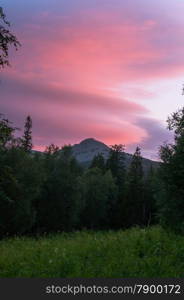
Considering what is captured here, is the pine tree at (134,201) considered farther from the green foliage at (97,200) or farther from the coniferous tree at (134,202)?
the green foliage at (97,200)

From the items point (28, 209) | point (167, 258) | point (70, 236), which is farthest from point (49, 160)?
point (167, 258)

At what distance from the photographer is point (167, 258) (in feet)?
41.7

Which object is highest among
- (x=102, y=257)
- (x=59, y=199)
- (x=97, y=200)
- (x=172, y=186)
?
(x=172, y=186)

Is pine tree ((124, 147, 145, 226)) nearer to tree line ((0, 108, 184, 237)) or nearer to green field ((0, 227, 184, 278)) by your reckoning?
tree line ((0, 108, 184, 237))

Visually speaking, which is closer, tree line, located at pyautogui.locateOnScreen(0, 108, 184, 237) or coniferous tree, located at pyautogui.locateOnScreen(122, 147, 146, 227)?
tree line, located at pyautogui.locateOnScreen(0, 108, 184, 237)

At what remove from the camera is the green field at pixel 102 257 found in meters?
11.2

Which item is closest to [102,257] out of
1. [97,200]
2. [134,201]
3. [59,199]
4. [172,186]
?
[172,186]

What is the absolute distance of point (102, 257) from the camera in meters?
12.7

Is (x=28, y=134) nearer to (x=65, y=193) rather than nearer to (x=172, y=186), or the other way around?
(x=65, y=193)

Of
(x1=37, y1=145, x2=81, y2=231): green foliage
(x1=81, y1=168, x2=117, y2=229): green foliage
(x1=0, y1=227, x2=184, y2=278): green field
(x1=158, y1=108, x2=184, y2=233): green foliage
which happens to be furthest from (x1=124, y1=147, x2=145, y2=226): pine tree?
(x1=0, y1=227, x2=184, y2=278): green field

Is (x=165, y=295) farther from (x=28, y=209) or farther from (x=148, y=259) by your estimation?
(x=28, y=209)

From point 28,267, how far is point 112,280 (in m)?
2.54

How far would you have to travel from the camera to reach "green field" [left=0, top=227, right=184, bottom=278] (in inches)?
442

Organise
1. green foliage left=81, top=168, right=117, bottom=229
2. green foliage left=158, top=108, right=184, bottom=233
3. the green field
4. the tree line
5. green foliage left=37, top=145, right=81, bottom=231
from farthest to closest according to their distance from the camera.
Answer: green foliage left=81, top=168, right=117, bottom=229 → green foliage left=37, top=145, right=81, bottom=231 → the tree line → green foliage left=158, top=108, right=184, bottom=233 → the green field
